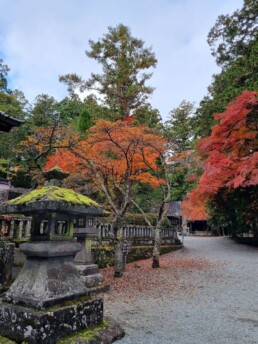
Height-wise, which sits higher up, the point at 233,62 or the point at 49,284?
the point at 233,62

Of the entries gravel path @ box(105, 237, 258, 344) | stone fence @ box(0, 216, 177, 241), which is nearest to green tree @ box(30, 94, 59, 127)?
stone fence @ box(0, 216, 177, 241)

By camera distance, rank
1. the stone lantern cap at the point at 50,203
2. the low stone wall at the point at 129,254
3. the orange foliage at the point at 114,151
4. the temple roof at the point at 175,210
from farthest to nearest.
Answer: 1. the temple roof at the point at 175,210
2. the orange foliage at the point at 114,151
3. the low stone wall at the point at 129,254
4. the stone lantern cap at the point at 50,203

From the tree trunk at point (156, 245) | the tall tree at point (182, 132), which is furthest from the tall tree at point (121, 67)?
the tree trunk at point (156, 245)

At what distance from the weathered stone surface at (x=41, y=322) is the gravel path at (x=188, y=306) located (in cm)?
80

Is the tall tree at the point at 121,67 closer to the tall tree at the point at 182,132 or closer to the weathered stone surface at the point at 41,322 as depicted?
the tall tree at the point at 182,132

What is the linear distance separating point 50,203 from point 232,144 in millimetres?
12671

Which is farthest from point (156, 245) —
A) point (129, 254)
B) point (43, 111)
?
point (43, 111)

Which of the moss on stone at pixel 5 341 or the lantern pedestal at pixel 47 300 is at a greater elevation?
the lantern pedestal at pixel 47 300

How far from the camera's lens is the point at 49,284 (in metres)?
3.28

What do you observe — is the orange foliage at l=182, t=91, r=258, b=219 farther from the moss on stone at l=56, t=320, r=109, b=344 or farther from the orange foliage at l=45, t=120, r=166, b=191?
the moss on stone at l=56, t=320, r=109, b=344

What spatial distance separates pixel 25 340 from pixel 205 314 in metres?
3.59

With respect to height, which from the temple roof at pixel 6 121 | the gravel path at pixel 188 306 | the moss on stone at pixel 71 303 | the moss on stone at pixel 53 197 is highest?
the temple roof at pixel 6 121

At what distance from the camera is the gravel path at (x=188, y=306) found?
416cm

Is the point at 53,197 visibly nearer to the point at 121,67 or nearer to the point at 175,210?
the point at 121,67
